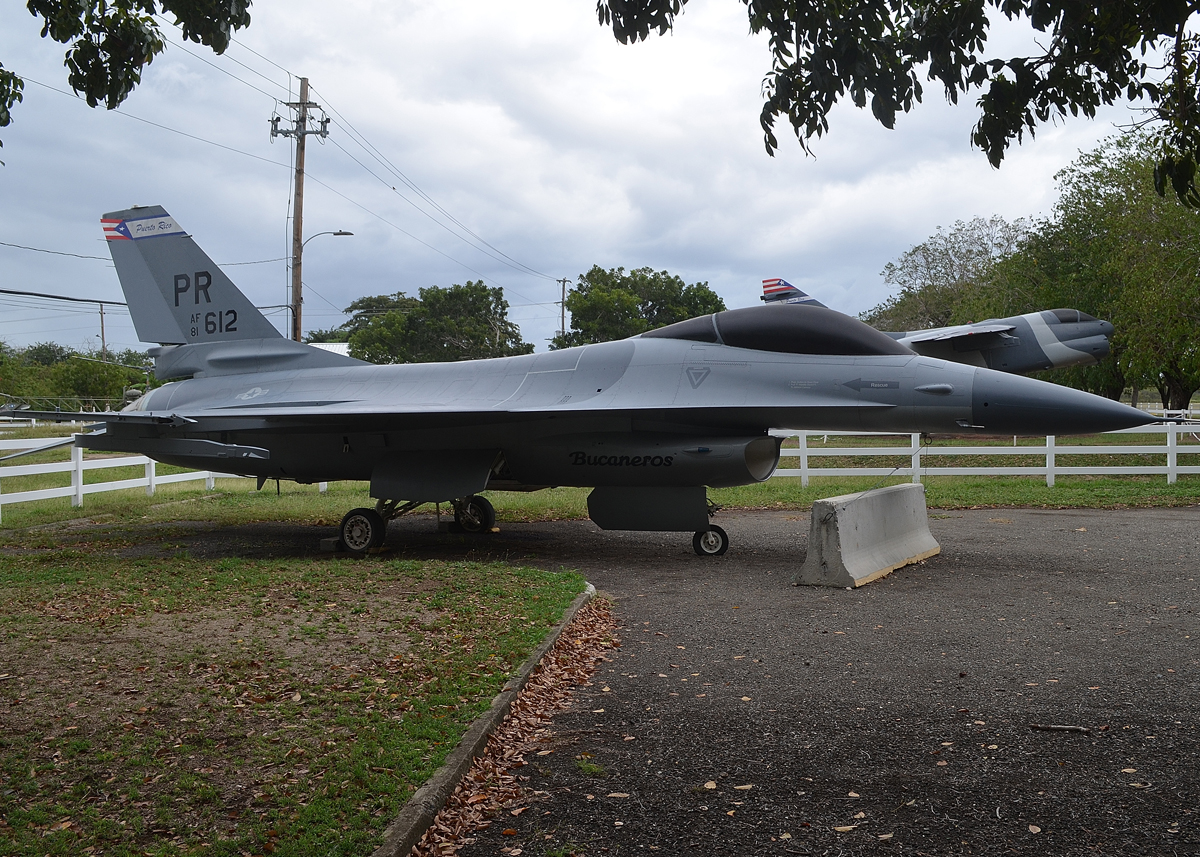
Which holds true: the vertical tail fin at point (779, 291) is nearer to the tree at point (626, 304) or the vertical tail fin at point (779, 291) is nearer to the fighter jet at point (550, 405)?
the fighter jet at point (550, 405)

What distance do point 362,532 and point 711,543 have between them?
4510 mm

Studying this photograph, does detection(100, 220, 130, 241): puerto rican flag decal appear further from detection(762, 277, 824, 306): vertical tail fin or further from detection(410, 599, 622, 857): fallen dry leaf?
detection(762, 277, 824, 306): vertical tail fin

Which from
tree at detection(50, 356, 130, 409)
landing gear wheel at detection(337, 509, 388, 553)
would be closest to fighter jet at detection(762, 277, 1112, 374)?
landing gear wheel at detection(337, 509, 388, 553)

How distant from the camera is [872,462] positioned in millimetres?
26359

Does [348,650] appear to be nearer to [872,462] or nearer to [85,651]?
[85,651]

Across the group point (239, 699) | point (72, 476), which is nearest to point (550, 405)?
point (239, 699)

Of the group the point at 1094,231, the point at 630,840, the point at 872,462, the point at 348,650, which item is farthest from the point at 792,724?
the point at 1094,231

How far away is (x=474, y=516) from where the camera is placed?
43.3 ft

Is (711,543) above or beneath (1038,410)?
beneath

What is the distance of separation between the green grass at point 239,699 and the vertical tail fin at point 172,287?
219 inches

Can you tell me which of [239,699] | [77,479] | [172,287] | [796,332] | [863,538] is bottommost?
[239,699]

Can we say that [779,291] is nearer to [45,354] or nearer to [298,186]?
[298,186]

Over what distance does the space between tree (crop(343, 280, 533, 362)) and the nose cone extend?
133ft

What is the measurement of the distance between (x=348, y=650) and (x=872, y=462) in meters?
23.0
